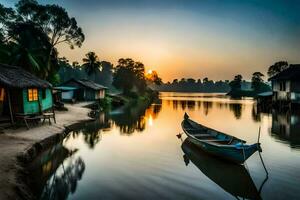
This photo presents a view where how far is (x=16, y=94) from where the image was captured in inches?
867

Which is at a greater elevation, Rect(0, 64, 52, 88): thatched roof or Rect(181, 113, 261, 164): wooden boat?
Rect(0, 64, 52, 88): thatched roof

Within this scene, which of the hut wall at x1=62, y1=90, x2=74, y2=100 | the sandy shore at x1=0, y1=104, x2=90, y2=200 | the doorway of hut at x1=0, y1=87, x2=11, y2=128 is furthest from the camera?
the hut wall at x1=62, y1=90, x2=74, y2=100

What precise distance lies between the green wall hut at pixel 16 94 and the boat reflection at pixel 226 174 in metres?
14.1

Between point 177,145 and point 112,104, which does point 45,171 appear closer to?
point 177,145

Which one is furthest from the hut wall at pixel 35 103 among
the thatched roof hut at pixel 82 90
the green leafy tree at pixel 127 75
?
the green leafy tree at pixel 127 75

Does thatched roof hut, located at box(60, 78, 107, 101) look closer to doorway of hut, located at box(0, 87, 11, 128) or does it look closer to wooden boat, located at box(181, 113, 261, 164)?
doorway of hut, located at box(0, 87, 11, 128)

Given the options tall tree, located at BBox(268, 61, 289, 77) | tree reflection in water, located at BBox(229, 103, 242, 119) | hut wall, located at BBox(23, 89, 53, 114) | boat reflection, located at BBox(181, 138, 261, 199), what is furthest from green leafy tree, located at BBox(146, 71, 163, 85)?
boat reflection, located at BBox(181, 138, 261, 199)

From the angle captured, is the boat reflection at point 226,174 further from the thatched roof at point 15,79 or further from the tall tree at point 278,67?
the tall tree at point 278,67

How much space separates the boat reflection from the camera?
1182 centimetres

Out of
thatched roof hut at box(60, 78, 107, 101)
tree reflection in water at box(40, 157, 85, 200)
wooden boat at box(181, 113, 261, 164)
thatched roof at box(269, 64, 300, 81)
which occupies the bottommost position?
tree reflection in water at box(40, 157, 85, 200)

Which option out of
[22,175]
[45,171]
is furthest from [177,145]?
[22,175]

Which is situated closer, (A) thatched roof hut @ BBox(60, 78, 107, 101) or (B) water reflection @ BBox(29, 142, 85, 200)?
(B) water reflection @ BBox(29, 142, 85, 200)

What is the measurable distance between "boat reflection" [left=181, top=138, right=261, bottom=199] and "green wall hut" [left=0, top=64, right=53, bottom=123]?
14.1 metres

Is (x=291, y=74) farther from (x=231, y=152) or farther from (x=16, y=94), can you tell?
(x=16, y=94)
